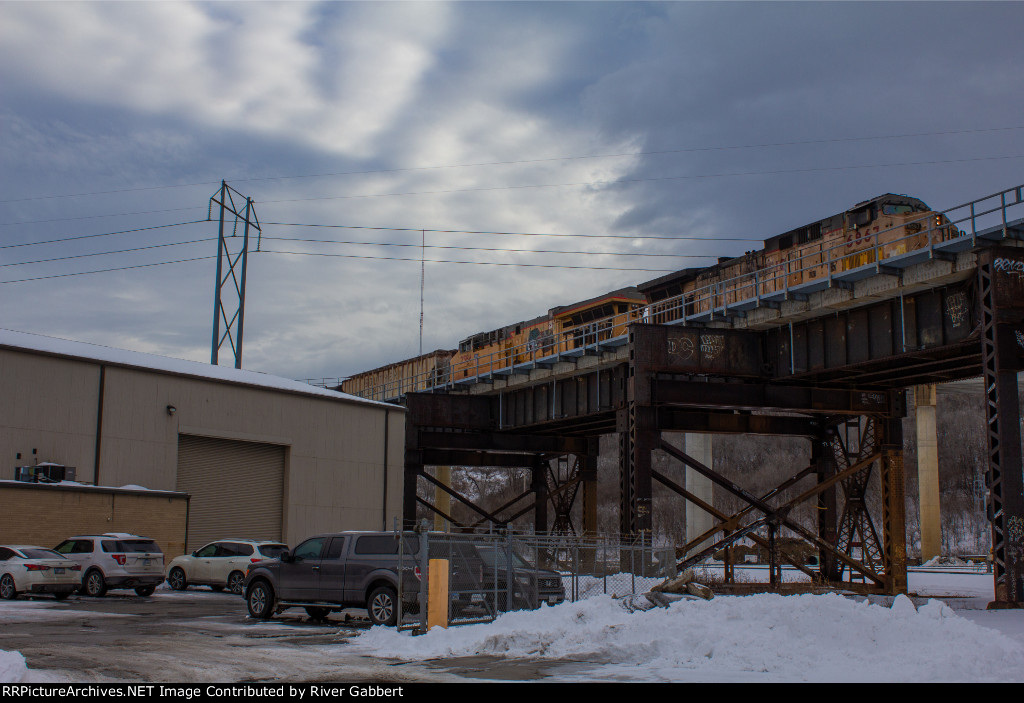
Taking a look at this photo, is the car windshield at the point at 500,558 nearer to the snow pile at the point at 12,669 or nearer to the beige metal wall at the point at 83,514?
the snow pile at the point at 12,669

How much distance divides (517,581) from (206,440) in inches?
882

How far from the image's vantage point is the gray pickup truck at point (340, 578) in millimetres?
17234

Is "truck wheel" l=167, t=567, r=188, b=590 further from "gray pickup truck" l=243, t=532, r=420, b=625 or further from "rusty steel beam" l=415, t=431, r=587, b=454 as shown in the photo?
"rusty steel beam" l=415, t=431, r=587, b=454

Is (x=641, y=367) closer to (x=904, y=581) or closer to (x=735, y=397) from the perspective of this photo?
(x=735, y=397)

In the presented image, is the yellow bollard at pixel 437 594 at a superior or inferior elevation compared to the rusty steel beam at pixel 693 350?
inferior

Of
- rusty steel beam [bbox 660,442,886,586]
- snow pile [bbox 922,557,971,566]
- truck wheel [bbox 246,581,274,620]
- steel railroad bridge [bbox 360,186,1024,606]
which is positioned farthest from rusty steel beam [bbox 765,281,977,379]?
snow pile [bbox 922,557,971,566]

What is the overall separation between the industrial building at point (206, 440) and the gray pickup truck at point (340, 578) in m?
13.3

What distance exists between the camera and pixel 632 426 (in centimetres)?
3105

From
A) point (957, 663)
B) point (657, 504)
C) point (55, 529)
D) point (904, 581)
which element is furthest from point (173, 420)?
point (657, 504)

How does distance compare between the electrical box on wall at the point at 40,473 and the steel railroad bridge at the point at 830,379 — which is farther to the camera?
the electrical box on wall at the point at 40,473

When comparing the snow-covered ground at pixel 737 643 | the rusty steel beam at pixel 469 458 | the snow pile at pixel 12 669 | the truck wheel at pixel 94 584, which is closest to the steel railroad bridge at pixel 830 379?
the rusty steel beam at pixel 469 458

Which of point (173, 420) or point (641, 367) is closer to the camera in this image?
point (641, 367)

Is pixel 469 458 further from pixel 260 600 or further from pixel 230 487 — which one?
pixel 260 600

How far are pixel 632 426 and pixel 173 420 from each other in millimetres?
16906
